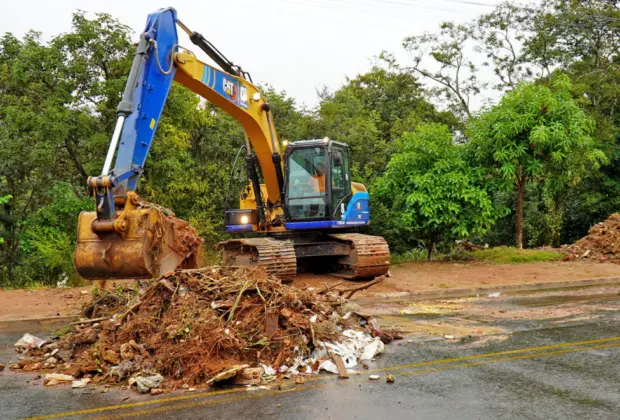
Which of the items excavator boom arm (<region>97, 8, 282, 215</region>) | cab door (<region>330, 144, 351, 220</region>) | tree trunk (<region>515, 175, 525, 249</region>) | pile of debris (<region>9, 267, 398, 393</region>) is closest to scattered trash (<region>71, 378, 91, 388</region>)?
pile of debris (<region>9, 267, 398, 393</region>)

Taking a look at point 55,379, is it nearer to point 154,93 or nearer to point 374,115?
point 154,93

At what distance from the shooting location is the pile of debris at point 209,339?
24.1 ft

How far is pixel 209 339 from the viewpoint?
7566 millimetres

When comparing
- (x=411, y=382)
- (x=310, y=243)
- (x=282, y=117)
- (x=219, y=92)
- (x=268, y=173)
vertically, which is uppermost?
(x=282, y=117)

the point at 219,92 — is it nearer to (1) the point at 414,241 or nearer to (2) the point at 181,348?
(2) the point at 181,348

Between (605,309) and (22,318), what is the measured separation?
11224 millimetres

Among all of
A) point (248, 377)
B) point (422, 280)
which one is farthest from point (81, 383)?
point (422, 280)

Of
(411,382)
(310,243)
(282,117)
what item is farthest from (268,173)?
(282,117)

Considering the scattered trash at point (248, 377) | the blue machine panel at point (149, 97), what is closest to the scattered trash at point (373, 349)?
the scattered trash at point (248, 377)

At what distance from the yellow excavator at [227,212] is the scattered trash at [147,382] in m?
1.91

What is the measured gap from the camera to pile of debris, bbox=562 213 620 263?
23.0 meters

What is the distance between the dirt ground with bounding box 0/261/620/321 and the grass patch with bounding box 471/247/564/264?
2.16 feet

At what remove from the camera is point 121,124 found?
951cm

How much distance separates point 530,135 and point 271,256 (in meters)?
10.1
